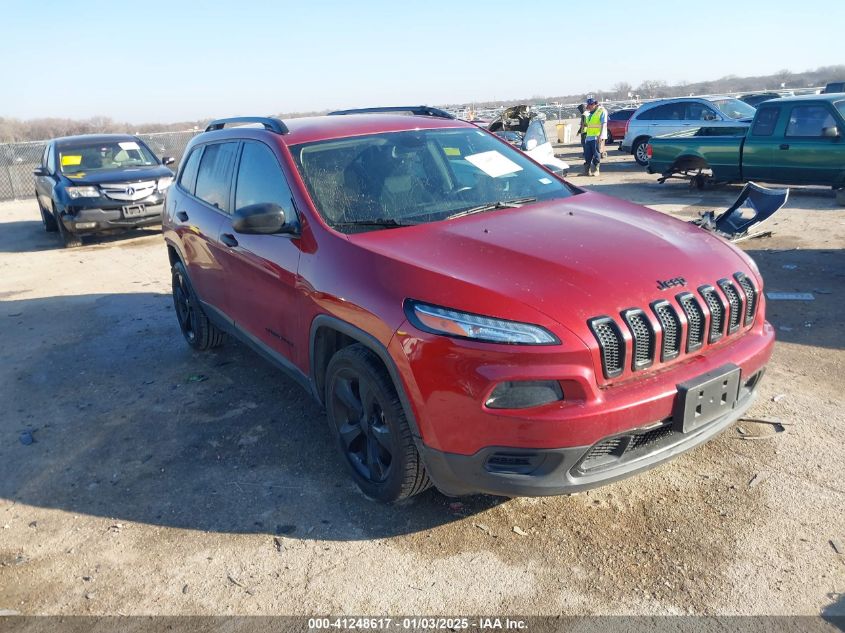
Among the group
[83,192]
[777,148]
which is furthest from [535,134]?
[83,192]

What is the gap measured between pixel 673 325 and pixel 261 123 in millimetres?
3024

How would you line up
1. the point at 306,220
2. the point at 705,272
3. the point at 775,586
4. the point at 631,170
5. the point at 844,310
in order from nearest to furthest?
the point at 775,586, the point at 705,272, the point at 306,220, the point at 844,310, the point at 631,170

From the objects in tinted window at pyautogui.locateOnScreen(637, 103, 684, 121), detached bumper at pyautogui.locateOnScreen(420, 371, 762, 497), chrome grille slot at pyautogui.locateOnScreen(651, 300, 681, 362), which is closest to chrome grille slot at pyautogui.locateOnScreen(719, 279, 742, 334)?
chrome grille slot at pyautogui.locateOnScreen(651, 300, 681, 362)

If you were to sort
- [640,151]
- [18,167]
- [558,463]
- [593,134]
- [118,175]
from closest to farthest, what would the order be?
[558,463] < [118,175] < [593,134] < [640,151] < [18,167]

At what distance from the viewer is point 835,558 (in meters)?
2.90

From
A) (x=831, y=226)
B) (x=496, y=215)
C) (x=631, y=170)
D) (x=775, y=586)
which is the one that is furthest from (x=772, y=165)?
(x=775, y=586)

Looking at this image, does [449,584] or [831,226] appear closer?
[449,584]

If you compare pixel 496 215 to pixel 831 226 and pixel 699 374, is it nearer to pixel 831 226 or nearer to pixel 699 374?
pixel 699 374

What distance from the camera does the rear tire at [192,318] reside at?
569 centimetres

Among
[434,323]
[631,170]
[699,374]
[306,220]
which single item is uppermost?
[306,220]

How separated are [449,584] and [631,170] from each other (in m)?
16.0

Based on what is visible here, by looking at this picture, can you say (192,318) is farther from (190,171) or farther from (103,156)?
(103,156)

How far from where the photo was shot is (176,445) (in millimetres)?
4320

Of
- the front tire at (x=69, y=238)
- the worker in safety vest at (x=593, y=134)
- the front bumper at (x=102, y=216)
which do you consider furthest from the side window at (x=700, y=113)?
the front tire at (x=69, y=238)
